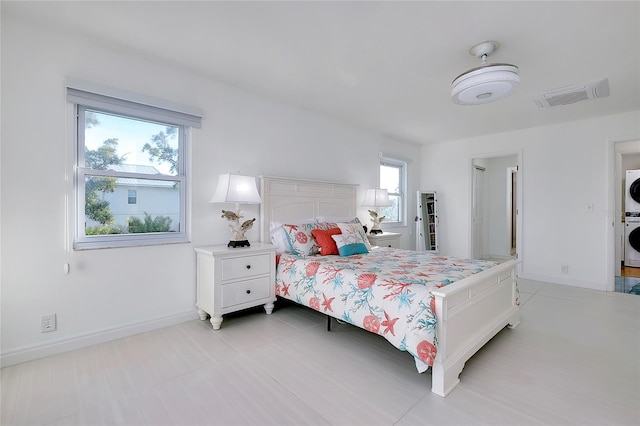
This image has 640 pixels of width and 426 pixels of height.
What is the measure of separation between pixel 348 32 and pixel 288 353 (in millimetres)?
2445

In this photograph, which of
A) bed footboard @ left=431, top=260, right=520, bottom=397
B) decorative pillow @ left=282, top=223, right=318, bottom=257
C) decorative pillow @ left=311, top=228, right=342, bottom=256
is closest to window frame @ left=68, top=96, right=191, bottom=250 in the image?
decorative pillow @ left=282, top=223, right=318, bottom=257

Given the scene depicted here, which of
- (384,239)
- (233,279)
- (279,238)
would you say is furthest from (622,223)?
(233,279)

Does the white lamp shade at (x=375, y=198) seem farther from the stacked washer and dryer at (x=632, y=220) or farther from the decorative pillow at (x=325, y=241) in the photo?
the stacked washer and dryer at (x=632, y=220)

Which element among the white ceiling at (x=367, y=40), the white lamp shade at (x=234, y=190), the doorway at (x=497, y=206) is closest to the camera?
the white ceiling at (x=367, y=40)

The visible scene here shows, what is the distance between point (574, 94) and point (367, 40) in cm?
255

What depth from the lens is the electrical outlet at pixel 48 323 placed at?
7.16ft

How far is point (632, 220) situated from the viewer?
222 inches

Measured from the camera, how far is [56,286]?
2242 mm

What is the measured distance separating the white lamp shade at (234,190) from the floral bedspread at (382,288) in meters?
0.72

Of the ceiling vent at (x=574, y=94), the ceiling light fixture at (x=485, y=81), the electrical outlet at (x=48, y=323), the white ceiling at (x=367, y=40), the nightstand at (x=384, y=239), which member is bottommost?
the electrical outlet at (x=48, y=323)

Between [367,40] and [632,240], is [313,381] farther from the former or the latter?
→ [632,240]

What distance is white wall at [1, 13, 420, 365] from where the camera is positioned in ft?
6.83

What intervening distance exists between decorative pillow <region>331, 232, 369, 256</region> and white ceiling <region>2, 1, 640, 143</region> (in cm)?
160

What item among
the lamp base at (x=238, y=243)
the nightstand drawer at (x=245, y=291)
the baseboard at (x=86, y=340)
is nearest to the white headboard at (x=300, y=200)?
the lamp base at (x=238, y=243)
